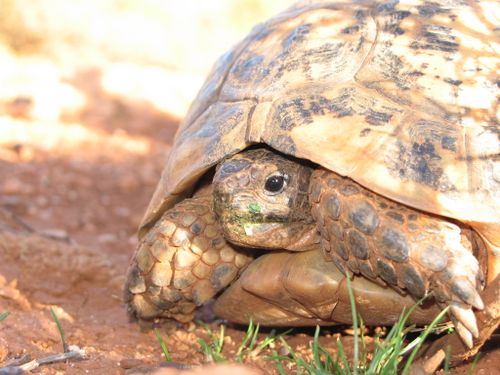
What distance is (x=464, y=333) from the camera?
2.51m

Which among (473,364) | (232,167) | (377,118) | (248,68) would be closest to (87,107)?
(248,68)

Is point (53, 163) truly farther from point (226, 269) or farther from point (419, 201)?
point (419, 201)

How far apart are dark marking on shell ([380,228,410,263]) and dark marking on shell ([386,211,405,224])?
0.15ft

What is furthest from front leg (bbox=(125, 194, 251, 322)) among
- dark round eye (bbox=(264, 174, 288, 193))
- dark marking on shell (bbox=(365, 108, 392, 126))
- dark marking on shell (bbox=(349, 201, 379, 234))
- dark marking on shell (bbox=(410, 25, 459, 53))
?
dark marking on shell (bbox=(410, 25, 459, 53))

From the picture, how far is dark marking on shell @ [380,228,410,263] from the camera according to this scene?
8.20 feet

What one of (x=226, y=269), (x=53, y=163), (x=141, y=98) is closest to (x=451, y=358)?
(x=226, y=269)

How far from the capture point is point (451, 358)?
8.80 feet

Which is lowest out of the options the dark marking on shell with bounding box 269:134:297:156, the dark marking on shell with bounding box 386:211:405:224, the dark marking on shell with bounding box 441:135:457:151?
the dark marking on shell with bounding box 386:211:405:224

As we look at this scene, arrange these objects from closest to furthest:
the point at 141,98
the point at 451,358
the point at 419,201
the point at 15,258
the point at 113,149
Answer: the point at 419,201 → the point at 451,358 → the point at 15,258 → the point at 113,149 → the point at 141,98

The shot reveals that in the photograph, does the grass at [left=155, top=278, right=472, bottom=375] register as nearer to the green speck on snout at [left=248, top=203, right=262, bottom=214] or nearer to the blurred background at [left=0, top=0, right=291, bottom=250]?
the green speck on snout at [left=248, top=203, right=262, bottom=214]

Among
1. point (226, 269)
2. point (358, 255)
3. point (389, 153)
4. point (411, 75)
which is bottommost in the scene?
point (226, 269)

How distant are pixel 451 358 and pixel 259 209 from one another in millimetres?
912

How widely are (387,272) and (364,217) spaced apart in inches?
8.3

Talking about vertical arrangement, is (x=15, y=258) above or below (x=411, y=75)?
Answer: below
